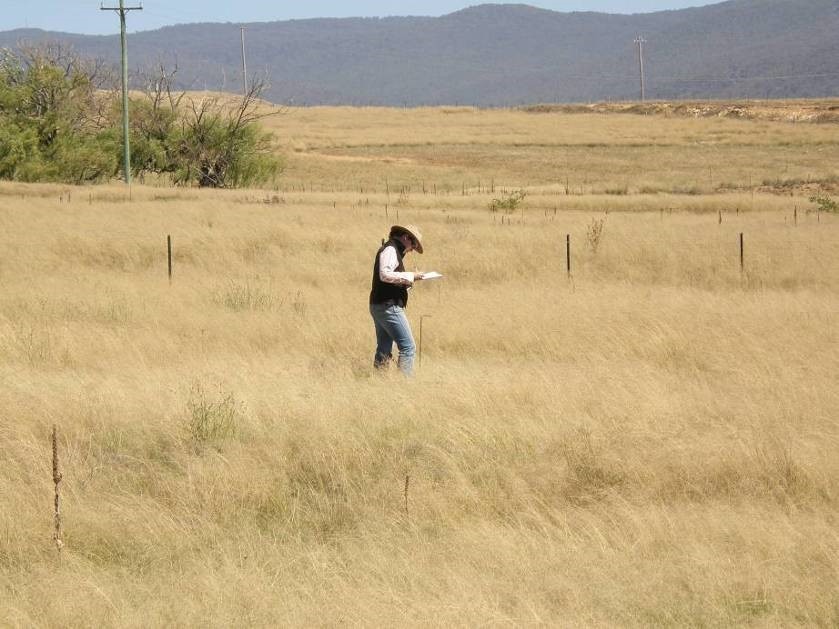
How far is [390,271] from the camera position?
10.4 meters

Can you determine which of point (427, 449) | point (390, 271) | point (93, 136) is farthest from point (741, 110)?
point (427, 449)

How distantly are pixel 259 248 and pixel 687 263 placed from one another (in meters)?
7.70

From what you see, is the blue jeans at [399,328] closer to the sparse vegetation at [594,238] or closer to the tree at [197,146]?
the sparse vegetation at [594,238]

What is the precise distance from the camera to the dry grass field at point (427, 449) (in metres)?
5.96

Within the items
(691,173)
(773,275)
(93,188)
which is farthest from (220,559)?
(691,173)

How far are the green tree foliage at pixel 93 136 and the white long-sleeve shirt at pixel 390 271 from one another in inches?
1243

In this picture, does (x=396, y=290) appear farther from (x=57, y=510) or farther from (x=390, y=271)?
(x=57, y=510)

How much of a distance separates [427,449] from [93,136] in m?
38.8

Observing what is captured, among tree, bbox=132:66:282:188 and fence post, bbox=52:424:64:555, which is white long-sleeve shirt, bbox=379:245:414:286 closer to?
fence post, bbox=52:424:64:555

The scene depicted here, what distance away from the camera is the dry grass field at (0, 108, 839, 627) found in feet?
19.6

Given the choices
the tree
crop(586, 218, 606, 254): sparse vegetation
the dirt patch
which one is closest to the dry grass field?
crop(586, 218, 606, 254): sparse vegetation

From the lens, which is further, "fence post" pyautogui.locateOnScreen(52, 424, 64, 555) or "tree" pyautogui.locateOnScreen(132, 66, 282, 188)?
"tree" pyautogui.locateOnScreen(132, 66, 282, 188)

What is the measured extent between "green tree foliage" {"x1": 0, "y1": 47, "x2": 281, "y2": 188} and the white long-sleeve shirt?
31.6m

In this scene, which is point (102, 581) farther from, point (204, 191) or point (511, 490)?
point (204, 191)
